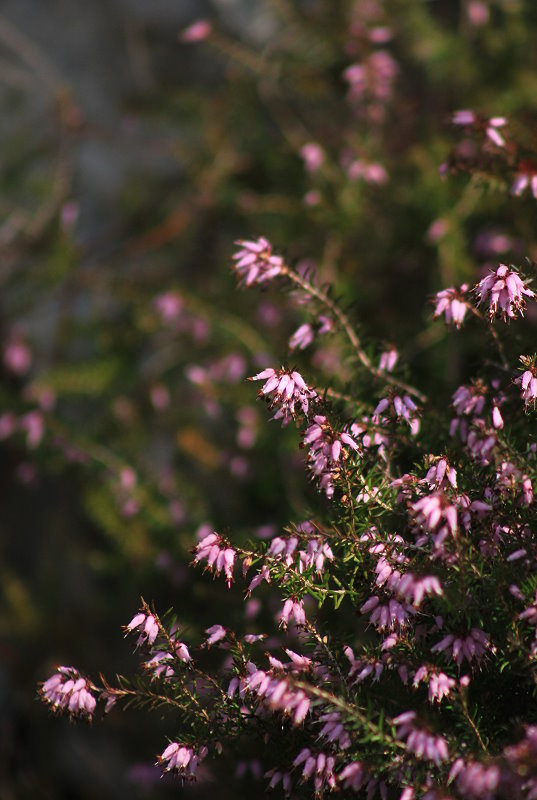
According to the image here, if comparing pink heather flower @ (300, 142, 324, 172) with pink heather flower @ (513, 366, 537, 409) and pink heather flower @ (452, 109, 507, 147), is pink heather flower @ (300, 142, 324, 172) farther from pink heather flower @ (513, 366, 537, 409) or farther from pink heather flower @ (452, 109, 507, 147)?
pink heather flower @ (513, 366, 537, 409)

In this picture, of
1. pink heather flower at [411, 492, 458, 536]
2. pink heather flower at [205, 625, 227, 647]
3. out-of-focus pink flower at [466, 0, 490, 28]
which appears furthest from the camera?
out-of-focus pink flower at [466, 0, 490, 28]

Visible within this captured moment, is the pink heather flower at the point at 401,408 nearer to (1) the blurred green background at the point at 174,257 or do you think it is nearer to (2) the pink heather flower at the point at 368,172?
(1) the blurred green background at the point at 174,257

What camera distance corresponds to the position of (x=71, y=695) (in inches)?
50.6

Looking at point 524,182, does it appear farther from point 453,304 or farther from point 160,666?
point 160,666

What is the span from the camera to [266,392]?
130 cm

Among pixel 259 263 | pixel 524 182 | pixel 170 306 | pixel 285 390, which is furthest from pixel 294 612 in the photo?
pixel 170 306

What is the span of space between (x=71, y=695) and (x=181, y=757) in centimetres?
22

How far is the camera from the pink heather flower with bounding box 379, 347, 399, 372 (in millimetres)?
1667

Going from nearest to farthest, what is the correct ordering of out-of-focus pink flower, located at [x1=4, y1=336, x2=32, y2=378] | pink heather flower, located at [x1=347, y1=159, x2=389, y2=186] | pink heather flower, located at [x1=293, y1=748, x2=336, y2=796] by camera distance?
pink heather flower, located at [x1=293, y1=748, x2=336, y2=796]
pink heather flower, located at [x1=347, y1=159, x2=389, y2=186]
out-of-focus pink flower, located at [x1=4, y1=336, x2=32, y2=378]

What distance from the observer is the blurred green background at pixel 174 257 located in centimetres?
276

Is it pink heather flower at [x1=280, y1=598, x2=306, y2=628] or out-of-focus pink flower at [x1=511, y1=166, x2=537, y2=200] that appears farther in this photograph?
out-of-focus pink flower at [x1=511, y1=166, x2=537, y2=200]

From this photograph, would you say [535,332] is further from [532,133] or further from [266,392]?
[266,392]

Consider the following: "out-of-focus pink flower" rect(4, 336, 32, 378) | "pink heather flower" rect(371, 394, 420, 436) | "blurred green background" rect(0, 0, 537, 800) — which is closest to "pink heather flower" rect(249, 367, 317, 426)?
"pink heather flower" rect(371, 394, 420, 436)

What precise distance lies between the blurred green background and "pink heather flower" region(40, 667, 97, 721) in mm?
997
